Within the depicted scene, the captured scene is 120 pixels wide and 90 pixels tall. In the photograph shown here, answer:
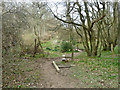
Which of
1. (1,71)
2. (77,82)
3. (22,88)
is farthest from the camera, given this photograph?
(77,82)

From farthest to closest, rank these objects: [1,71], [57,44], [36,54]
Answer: [57,44] → [36,54] → [1,71]

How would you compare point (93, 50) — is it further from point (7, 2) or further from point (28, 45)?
point (7, 2)

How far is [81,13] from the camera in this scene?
388 inches

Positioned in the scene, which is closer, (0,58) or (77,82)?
(0,58)

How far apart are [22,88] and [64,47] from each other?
11790 mm

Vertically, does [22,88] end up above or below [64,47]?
above

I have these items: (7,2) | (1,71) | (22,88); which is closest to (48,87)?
(22,88)

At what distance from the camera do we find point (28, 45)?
9.77m

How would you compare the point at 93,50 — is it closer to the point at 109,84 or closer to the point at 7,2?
the point at 109,84

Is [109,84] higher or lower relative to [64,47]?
higher

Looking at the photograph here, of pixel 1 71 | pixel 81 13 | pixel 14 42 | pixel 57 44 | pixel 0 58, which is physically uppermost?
pixel 81 13

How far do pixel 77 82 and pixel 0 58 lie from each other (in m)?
3.46

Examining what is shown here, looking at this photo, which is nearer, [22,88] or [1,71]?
[22,88]

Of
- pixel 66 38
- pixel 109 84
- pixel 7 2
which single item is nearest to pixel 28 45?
pixel 7 2
